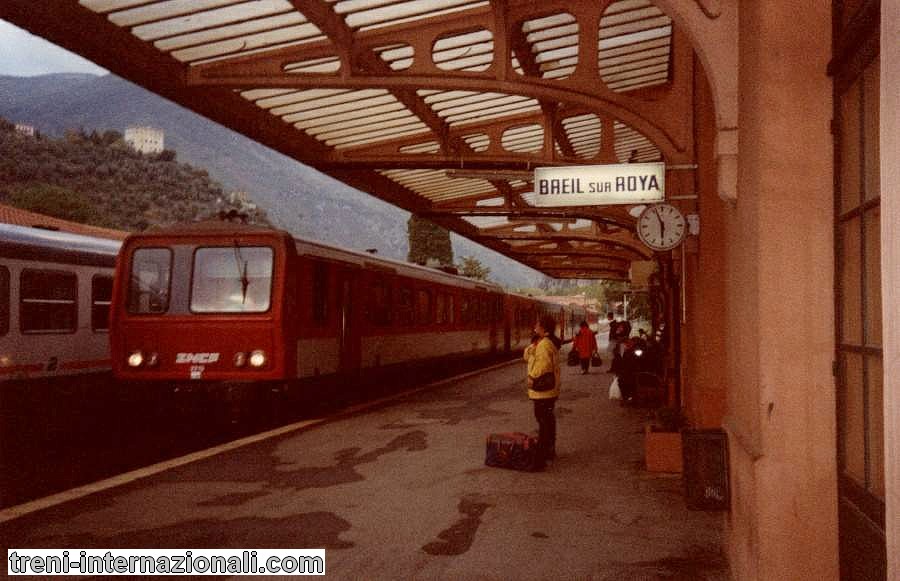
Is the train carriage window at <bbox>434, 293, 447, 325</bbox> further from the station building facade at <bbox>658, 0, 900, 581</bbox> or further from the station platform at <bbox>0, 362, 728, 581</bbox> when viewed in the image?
the station building facade at <bbox>658, 0, 900, 581</bbox>

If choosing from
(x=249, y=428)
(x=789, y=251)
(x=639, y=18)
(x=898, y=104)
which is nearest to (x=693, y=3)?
(x=789, y=251)

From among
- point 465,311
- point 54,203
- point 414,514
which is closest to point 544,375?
point 414,514

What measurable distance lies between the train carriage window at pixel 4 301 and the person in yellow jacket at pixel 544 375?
19.8 feet

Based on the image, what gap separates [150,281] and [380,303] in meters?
4.40

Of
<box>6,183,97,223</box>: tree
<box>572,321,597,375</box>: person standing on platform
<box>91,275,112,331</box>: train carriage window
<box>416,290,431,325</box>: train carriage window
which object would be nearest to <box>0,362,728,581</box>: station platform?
<box>91,275,112,331</box>: train carriage window

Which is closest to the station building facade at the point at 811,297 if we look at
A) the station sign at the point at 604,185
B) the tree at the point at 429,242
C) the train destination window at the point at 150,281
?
the station sign at the point at 604,185

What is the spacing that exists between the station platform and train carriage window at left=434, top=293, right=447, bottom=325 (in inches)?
338

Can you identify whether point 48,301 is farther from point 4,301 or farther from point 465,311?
point 465,311

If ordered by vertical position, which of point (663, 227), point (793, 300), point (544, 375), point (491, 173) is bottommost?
point (544, 375)

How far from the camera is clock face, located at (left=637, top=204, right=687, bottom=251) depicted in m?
8.91

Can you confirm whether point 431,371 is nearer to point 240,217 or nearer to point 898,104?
point 240,217

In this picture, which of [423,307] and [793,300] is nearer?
[793,300]

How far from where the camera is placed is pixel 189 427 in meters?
12.1

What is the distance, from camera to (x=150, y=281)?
11.1 metres
